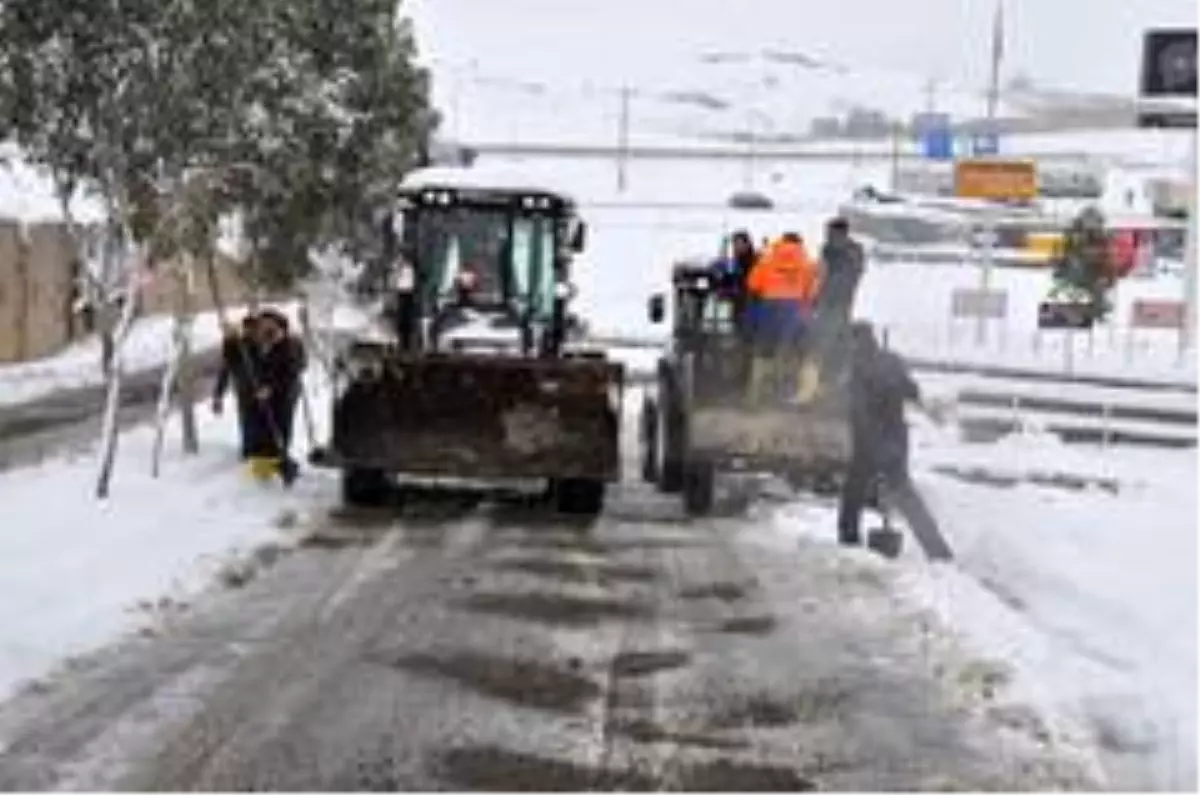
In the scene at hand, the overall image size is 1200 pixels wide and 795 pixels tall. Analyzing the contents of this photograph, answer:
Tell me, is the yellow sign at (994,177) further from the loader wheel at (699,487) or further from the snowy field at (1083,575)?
the loader wheel at (699,487)

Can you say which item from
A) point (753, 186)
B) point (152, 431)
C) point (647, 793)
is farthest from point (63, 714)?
point (753, 186)

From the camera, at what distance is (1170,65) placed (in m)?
45.3

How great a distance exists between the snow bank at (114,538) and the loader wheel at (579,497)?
1999 mm

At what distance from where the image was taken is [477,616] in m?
13.7

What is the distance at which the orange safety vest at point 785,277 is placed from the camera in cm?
2083

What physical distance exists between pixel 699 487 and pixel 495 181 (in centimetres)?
344

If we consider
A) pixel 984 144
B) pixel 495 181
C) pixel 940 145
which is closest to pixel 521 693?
pixel 495 181

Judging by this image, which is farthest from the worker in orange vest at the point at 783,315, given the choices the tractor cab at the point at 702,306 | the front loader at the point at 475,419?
the front loader at the point at 475,419

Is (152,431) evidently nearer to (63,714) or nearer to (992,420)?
(992,420)

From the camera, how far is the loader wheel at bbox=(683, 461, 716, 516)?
2038cm

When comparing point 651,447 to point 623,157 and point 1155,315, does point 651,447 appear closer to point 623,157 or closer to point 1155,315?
point 1155,315

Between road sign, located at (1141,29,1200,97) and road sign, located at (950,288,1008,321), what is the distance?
6960 millimetres

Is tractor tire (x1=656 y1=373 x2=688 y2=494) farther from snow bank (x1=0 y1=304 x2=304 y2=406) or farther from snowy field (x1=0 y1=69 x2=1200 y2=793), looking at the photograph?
snow bank (x1=0 y1=304 x2=304 y2=406)

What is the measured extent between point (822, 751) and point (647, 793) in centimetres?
122
